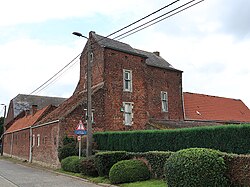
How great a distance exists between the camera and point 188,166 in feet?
33.4

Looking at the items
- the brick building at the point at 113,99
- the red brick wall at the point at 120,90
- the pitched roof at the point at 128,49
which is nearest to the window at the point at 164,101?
the brick building at the point at 113,99

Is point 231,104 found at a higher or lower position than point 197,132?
higher

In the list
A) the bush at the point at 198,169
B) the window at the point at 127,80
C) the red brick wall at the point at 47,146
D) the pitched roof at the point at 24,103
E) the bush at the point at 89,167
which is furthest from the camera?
the pitched roof at the point at 24,103

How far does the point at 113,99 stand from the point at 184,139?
12.1m

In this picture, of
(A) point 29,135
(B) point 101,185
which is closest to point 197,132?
(B) point 101,185

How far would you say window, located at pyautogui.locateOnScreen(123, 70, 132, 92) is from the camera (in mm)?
27750

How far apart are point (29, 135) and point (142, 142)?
18.4 m

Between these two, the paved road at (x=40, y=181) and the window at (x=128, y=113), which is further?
the window at (x=128, y=113)

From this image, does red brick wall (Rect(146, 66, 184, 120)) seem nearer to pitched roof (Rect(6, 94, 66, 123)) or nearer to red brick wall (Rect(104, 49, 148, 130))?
red brick wall (Rect(104, 49, 148, 130))

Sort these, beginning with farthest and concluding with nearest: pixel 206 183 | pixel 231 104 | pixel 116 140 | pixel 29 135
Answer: pixel 231 104 → pixel 29 135 → pixel 116 140 → pixel 206 183

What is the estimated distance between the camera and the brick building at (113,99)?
24703mm

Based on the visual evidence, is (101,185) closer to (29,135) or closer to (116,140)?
(116,140)

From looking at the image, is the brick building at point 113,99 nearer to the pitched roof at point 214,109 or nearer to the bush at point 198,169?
the pitched roof at point 214,109

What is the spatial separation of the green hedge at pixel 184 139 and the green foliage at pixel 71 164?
271 cm
